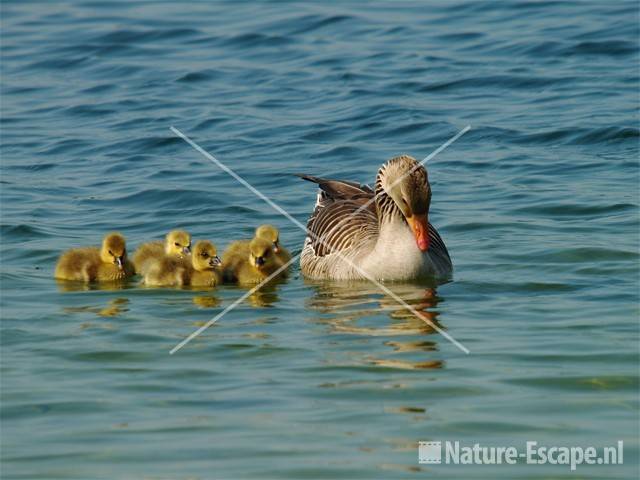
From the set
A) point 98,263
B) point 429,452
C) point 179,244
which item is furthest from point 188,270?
point 429,452

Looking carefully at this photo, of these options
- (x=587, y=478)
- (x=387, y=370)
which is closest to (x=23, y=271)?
(x=387, y=370)

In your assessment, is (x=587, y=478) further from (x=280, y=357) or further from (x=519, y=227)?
(x=519, y=227)

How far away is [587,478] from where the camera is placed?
745 cm

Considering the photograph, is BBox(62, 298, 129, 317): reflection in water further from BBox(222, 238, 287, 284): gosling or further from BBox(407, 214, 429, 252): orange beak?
BBox(407, 214, 429, 252): orange beak

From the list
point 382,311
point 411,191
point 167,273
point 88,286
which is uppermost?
point 411,191

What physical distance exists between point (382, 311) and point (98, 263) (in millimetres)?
2844

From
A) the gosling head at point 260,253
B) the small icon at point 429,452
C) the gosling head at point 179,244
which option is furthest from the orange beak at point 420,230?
the small icon at point 429,452

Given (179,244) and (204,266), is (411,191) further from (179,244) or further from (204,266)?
(179,244)

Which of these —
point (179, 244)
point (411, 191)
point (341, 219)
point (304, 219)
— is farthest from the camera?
point (304, 219)

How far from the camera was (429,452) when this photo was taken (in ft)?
25.7

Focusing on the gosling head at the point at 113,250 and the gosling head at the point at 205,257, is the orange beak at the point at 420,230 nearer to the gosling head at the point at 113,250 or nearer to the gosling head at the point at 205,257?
the gosling head at the point at 205,257

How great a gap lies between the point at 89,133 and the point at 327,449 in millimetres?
13140

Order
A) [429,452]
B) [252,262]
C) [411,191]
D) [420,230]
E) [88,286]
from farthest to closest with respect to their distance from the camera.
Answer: [88,286] < [252,262] < [420,230] < [411,191] < [429,452]

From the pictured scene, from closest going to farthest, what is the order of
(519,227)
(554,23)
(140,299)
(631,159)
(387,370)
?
(387,370), (140,299), (519,227), (631,159), (554,23)
